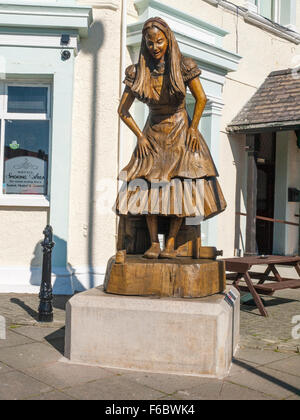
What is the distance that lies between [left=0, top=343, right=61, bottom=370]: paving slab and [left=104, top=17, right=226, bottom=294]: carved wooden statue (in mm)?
1223

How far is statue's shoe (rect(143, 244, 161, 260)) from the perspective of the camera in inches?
179

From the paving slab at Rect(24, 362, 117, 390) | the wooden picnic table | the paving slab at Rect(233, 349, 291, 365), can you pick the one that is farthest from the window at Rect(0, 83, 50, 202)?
the paving slab at Rect(233, 349, 291, 365)

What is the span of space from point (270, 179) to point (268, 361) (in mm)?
8537

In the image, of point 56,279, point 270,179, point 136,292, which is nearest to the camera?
point 136,292

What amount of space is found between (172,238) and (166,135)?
0.93 m

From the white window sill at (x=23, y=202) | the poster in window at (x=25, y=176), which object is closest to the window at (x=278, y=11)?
the poster in window at (x=25, y=176)

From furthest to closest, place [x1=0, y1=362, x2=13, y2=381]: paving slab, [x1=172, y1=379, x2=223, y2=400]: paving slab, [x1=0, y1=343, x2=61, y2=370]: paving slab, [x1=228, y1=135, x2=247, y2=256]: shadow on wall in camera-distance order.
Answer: [x1=228, y1=135, x2=247, y2=256]: shadow on wall, [x1=0, y1=343, x2=61, y2=370]: paving slab, [x1=0, y1=362, x2=13, y2=381]: paving slab, [x1=172, y1=379, x2=223, y2=400]: paving slab

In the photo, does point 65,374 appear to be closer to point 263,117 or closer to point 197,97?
point 197,97

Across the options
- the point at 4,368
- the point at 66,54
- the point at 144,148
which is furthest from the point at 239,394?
the point at 66,54

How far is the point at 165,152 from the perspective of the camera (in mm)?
4617

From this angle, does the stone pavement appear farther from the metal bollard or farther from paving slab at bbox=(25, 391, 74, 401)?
the metal bollard
